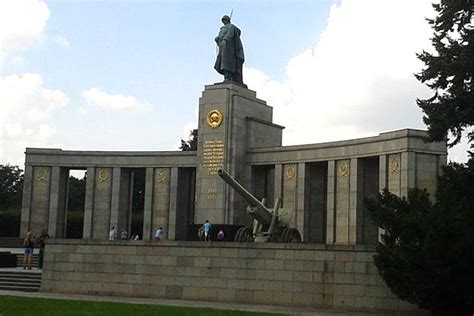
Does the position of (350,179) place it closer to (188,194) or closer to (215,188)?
(215,188)

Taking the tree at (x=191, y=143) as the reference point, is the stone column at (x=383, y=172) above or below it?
below

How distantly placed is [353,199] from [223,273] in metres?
14.7

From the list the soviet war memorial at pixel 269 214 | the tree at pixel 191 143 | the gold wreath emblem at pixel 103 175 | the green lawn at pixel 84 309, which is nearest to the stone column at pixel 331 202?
the soviet war memorial at pixel 269 214

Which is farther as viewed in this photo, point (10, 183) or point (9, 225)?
point (10, 183)

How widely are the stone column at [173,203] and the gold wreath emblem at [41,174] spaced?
7.63 meters

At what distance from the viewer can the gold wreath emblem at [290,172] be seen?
3909 centimetres

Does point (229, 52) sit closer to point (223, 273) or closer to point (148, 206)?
point (148, 206)

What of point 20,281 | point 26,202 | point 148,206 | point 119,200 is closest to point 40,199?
point 26,202

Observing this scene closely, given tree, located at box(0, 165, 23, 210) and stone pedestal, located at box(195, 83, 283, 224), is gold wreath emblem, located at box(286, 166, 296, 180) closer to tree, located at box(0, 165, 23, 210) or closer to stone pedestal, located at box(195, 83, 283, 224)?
stone pedestal, located at box(195, 83, 283, 224)

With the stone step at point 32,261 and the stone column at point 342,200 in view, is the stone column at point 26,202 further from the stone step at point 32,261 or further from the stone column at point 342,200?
the stone column at point 342,200

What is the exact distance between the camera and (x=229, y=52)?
132 ft

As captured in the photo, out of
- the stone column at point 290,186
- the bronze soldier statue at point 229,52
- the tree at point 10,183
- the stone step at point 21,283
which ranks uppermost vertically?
the bronze soldier statue at point 229,52

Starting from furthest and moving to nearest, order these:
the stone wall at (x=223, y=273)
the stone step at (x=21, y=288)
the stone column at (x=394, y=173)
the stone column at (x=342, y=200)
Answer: the stone column at (x=342, y=200)
the stone column at (x=394, y=173)
the stone step at (x=21, y=288)
the stone wall at (x=223, y=273)

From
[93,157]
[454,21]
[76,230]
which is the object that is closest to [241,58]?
[93,157]
